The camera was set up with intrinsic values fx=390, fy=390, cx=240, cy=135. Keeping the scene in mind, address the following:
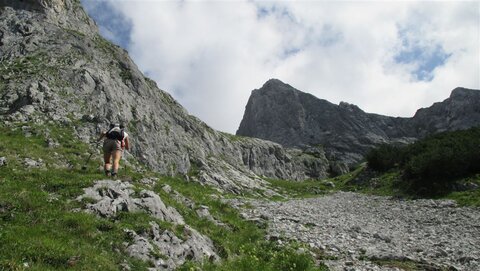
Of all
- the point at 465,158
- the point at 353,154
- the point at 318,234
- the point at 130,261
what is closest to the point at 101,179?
the point at 130,261

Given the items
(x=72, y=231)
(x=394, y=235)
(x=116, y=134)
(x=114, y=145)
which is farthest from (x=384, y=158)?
(x=72, y=231)

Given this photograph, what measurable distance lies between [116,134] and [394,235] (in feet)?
59.4

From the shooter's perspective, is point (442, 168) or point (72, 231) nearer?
point (72, 231)

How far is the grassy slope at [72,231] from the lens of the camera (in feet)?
36.2

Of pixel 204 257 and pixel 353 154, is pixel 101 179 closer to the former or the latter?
pixel 204 257

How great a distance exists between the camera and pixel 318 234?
23062 mm

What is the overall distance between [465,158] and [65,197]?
45228 millimetres

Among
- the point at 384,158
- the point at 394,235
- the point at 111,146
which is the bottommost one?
the point at 394,235

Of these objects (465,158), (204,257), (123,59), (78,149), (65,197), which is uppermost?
(123,59)

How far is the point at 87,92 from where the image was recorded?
1813 inches

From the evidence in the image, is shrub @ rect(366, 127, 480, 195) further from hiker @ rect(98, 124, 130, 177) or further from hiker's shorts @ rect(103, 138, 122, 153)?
hiker's shorts @ rect(103, 138, 122, 153)

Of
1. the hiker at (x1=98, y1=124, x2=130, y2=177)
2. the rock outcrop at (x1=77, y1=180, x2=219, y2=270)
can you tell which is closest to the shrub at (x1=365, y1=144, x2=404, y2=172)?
the hiker at (x1=98, y1=124, x2=130, y2=177)

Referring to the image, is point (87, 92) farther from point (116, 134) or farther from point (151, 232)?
point (151, 232)

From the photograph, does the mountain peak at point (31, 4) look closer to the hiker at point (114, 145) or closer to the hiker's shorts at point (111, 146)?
the hiker at point (114, 145)
